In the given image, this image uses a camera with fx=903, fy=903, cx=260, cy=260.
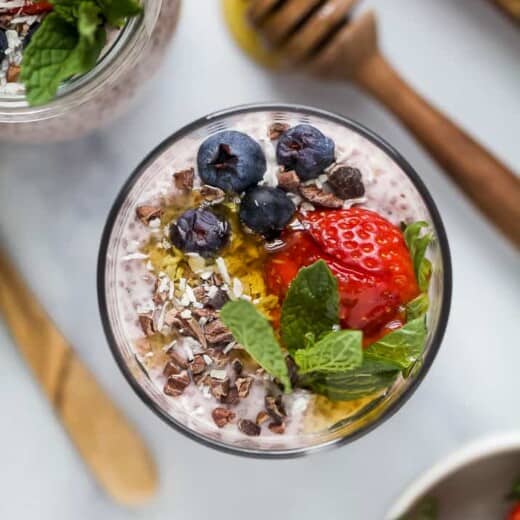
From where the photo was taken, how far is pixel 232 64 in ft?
4.55

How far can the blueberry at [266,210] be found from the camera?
1.10 m

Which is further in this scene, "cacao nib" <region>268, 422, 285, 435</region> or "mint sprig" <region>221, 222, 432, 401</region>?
"cacao nib" <region>268, 422, 285, 435</region>

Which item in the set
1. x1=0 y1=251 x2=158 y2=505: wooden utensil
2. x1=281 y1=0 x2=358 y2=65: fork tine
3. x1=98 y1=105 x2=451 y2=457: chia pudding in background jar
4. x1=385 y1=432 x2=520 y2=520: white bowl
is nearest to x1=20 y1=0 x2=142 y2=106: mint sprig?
x1=98 y1=105 x2=451 y2=457: chia pudding in background jar

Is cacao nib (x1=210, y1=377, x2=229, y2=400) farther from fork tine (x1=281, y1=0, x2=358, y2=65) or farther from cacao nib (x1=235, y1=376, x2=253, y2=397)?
fork tine (x1=281, y1=0, x2=358, y2=65)

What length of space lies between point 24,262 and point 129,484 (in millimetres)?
379

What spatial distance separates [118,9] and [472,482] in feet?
2.74

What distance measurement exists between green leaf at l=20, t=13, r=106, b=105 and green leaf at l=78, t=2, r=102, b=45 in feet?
0.06

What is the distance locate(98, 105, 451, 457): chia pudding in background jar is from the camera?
1.10 meters

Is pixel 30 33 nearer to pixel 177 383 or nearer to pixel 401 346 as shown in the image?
pixel 177 383

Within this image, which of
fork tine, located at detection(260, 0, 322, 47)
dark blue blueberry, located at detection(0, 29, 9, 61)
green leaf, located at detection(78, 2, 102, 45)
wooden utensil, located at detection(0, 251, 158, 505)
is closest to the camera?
green leaf, located at detection(78, 2, 102, 45)

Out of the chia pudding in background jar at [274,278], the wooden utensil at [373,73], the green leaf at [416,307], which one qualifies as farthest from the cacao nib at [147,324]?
the wooden utensil at [373,73]

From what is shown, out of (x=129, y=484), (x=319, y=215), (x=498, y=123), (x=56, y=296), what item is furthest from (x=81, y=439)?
(x=498, y=123)

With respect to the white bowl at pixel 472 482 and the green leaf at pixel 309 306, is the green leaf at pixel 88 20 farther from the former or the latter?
the white bowl at pixel 472 482

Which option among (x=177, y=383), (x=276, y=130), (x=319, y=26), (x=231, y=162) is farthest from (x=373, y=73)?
(x=177, y=383)
